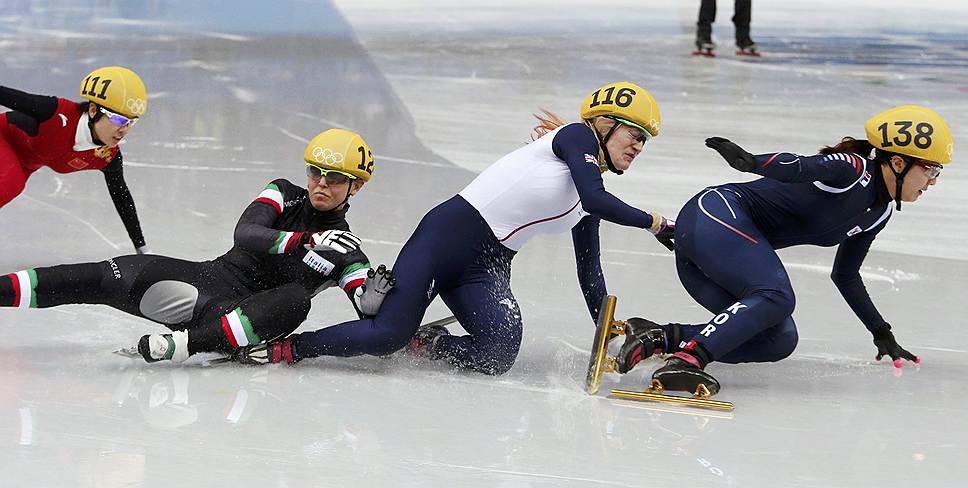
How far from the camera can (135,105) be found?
15.9 feet

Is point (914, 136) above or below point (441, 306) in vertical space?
above

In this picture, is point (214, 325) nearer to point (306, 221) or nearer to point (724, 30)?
point (306, 221)

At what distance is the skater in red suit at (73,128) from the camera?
4.83m

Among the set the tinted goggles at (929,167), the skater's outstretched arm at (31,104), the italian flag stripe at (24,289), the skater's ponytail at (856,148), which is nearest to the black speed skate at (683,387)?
the skater's ponytail at (856,148)

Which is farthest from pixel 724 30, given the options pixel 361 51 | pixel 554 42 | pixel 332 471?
pixel 332 471

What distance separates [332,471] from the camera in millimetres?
2990

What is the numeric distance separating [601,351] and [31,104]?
2.53m

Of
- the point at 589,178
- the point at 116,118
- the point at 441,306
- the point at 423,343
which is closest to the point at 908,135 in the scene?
the point at 589,178

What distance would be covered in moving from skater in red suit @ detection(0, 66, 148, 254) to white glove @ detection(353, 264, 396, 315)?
4.59 feet

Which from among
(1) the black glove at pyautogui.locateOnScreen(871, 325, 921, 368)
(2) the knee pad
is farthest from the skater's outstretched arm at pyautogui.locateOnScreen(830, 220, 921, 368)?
(2) the knee pad

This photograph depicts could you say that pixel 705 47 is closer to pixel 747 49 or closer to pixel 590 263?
pixel 747 49

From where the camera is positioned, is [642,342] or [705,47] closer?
[642,342]

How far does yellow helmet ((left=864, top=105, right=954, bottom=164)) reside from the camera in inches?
156

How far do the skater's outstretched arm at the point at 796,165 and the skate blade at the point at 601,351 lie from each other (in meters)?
0.58
